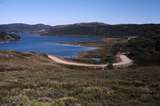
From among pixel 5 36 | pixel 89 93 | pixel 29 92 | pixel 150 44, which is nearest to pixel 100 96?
pixel 89 93

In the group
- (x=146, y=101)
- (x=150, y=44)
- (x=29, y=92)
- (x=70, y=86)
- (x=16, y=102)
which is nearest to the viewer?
(x=16, y=102)

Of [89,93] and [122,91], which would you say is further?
[122,91]

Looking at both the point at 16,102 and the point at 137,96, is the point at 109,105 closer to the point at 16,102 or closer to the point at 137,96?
the point at 137,96

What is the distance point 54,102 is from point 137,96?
372 centimetres

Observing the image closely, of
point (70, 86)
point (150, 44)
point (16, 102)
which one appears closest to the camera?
point (16, 102)

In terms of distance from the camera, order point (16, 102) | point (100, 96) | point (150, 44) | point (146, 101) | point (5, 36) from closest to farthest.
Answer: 1. point (16, 102)
2. point (146, 101)
3. point (100, 96)
4. point (150, 44)
5. point (5, 36)

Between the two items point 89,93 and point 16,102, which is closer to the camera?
point 16,102

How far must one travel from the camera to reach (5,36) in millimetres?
177125

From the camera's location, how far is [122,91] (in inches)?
476

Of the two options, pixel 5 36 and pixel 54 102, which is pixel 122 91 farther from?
pixel 5 36

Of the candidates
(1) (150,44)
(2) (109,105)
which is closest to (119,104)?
(2) (109,105)

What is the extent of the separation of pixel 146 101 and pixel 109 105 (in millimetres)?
1593

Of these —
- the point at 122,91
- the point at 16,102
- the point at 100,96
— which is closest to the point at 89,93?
the point at 100,96

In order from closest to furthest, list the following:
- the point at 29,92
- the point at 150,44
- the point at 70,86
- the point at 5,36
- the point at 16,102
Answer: the point at 16,102, the point at 29,92, the point at 70,86, the point at 150,44, the point at 5,36
